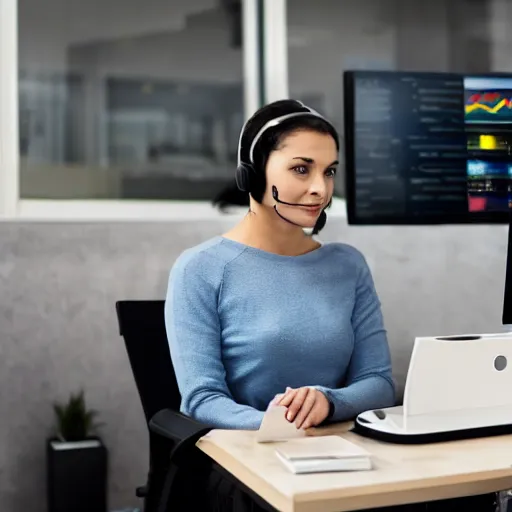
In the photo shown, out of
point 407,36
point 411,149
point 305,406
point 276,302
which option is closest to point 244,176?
point 276,302

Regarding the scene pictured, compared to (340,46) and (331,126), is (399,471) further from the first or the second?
(340,46)

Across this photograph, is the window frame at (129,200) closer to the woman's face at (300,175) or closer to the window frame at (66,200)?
the window frame at (66,200)

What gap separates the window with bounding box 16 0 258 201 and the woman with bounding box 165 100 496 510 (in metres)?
1.28

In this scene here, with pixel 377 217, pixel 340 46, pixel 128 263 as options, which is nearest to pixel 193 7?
pixel 340 46

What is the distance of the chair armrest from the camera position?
169 cm

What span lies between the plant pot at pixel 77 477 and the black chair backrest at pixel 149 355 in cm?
83

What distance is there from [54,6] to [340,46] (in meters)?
1.11

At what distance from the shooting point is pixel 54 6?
3170 mm

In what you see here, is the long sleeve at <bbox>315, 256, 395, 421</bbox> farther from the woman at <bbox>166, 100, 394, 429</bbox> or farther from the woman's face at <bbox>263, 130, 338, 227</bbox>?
the woman's face at <bbox>263, 130, 338, 227</bbox>

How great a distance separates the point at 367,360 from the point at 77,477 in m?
1.19

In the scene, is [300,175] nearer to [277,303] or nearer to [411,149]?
[277,303]

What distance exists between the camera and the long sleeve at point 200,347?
6.04 ft

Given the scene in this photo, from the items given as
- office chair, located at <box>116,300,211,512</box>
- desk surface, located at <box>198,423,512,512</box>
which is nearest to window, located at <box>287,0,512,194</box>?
office chair, located at <box>116,300,211,512</box>

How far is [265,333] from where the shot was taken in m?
1.96
